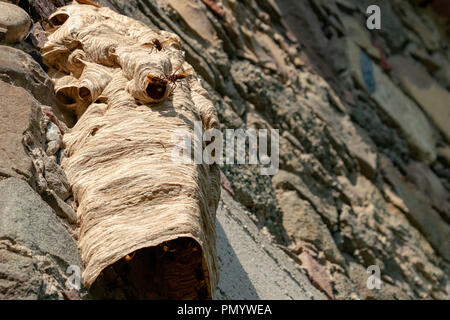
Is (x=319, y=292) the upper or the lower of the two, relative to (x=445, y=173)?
lower

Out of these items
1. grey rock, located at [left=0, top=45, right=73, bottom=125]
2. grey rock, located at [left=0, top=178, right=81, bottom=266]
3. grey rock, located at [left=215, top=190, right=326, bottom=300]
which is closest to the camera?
grey rock, located at [left=0, top=178, right=81, bottom=266]

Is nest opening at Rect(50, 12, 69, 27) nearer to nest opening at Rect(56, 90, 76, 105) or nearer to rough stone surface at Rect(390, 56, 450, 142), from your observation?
nest opening at Rect(56, 90, 76, 105)

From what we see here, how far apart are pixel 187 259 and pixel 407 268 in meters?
4.78

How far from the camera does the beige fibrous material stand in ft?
10.4

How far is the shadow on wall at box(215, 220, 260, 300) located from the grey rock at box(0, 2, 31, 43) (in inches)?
67.6

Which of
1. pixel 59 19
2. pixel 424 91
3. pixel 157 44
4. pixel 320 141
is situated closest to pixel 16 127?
pixel 157 44

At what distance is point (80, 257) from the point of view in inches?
125

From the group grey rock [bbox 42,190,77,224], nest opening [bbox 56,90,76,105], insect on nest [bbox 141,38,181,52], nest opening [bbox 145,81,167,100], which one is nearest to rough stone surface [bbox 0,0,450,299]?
grey rock [bbox 42,190,77,224]

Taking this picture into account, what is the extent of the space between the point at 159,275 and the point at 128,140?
61cm

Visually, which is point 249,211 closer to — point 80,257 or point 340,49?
point 80,257

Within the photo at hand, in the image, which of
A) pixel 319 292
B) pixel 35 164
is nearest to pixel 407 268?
pixel 319 292

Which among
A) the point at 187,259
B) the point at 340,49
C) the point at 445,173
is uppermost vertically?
the point at 340,49

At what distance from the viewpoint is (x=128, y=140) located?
352 cm

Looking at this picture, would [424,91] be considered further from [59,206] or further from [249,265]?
[59,206]
